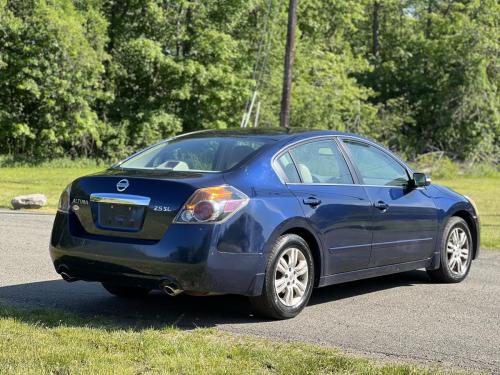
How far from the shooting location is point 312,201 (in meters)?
6.29

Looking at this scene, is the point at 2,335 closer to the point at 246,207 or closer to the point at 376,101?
the point at 246,207

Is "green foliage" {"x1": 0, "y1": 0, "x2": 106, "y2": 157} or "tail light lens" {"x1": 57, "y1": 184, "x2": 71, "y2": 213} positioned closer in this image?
"tail light lens" {"x1": 57, "y1": 184, "x2": 71, "y2": 213}

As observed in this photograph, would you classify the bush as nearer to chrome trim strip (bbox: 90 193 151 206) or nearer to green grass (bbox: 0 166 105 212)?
green grass (bbox: 0 166 105 212)

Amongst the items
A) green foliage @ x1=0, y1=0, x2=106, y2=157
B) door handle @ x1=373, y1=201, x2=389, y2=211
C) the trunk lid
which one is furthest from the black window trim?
green foliage @ x1=0, y1=0, x2=106, y2=157

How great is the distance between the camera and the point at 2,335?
5203mm

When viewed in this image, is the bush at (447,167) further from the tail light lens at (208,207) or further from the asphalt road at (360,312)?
the tail light lens at (208,207)

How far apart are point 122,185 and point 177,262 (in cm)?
80

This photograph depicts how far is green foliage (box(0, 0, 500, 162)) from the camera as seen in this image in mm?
30875

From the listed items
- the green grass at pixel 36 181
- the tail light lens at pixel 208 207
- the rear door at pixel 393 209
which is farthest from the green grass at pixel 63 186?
the tail light lens at pixel 208 207

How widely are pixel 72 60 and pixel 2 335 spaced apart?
26912 mm

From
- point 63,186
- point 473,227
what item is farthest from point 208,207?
point 63,186

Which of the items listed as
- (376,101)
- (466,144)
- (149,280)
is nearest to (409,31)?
(376,101)

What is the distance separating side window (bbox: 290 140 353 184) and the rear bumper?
1.07 meters

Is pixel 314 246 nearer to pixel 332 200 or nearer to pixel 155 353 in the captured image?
pixel 332 200
